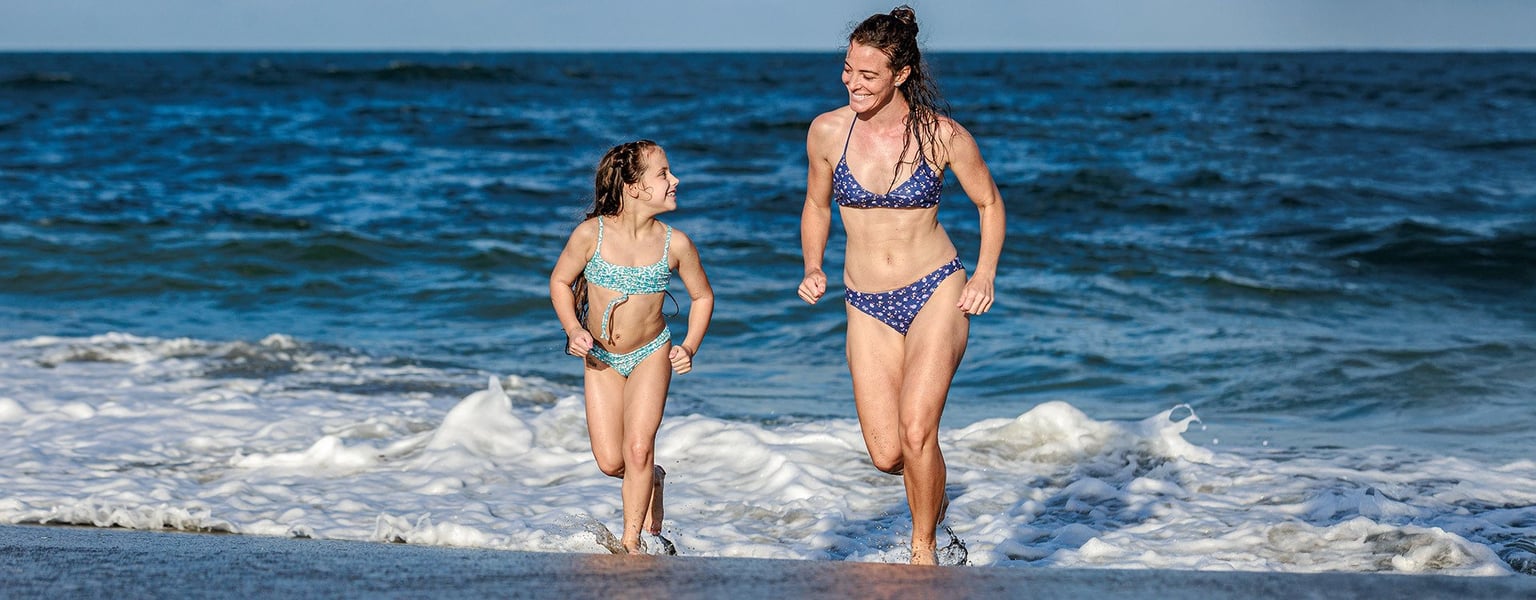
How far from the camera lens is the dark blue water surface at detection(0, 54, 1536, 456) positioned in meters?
9.59

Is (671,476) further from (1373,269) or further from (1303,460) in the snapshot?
(1373,269)

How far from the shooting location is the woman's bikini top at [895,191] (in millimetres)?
4566

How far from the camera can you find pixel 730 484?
23.1 ft

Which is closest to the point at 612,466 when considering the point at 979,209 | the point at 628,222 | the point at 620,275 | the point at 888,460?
the point at 620,275

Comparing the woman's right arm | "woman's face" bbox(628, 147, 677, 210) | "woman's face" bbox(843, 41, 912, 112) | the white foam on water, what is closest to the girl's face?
"woman's face" bbox(628, 147, 677, 210)

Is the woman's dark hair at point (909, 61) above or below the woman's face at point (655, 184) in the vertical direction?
above

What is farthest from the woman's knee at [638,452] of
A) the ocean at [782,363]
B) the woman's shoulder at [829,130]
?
the woman's shoulder at [829,130]

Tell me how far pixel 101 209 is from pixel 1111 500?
15.4 meters

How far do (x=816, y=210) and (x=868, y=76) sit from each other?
0.54 m

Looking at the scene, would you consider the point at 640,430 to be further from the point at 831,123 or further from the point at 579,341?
the point at 831,123

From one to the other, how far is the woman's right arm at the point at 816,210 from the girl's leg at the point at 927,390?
36 centimetres

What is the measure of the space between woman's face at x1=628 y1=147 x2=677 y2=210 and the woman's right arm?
1.55 ft

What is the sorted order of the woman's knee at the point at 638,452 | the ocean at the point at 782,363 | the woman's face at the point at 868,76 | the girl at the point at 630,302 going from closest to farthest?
the woman's face at the point at 868,76 → the girl at the point at 630,302 → the woman's knee at the point at 638,452 → the ocean at the point at 782,363

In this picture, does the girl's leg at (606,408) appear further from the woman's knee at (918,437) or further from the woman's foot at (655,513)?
the woman's knee at (918,437)
